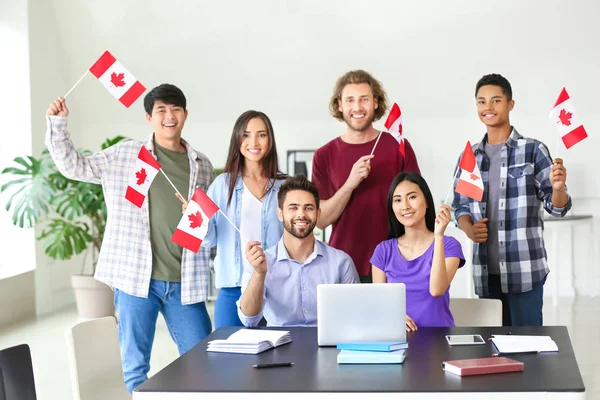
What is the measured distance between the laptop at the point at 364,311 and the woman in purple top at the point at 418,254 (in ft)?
1.32

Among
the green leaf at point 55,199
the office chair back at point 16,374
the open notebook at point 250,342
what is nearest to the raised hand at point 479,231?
the open notebook at point 250,342

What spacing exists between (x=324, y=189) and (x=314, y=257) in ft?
1.89

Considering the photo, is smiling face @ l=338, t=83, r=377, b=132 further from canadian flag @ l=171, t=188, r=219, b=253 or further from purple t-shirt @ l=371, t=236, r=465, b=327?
canadian flag @ l=171, t=188, r=219, b=253

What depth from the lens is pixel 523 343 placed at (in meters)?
2.44

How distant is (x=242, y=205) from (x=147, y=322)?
70 cm

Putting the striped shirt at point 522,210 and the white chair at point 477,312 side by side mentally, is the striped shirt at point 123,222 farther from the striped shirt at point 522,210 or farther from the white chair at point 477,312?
the striped shirt at point 522,210

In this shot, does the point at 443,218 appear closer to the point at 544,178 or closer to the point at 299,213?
the point at 299,213

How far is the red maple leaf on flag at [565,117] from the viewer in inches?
141

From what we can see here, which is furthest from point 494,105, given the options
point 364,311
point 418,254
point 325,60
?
point 325,60

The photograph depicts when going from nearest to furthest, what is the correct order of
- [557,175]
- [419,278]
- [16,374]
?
1. [16,374]
2. [419,278]
3. [557,175]

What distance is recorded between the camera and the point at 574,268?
25.3ft

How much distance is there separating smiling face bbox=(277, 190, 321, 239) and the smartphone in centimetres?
73

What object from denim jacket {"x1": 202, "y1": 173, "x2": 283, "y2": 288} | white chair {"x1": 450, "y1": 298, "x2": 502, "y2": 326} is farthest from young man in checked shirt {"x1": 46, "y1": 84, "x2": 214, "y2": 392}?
white chair {"x1": 450, "y1": 298, "x2": 502, "y2": 326}

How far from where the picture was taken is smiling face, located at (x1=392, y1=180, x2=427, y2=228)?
3.09m
